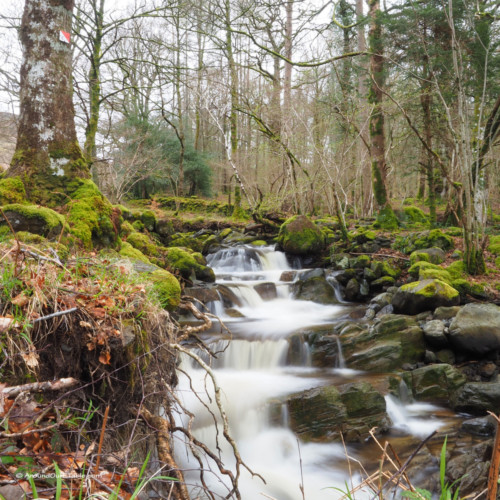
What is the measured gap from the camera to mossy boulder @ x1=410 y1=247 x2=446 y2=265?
9.03 meters

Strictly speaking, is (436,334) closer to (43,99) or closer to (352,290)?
(352,290)

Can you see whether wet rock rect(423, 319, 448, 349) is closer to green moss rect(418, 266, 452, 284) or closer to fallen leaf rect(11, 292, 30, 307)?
green moss rect(418, 266, 452, 284)

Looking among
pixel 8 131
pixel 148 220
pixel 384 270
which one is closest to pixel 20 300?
pixel 384 270

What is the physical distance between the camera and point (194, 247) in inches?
510

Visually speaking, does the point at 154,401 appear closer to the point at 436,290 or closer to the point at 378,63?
the point at 436,290

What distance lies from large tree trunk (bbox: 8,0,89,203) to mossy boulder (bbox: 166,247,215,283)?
3.53 metres

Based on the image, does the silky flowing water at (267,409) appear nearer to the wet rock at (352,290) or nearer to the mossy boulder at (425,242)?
the wet rock at (352,290)

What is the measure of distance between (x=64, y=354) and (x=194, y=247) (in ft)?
34.9

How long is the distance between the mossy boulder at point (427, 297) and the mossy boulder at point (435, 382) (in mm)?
1806

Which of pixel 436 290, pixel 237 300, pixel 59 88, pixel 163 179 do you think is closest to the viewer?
pixel 59 88

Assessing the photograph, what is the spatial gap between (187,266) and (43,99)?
15.2ft

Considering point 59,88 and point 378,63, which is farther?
Result: point 378,63

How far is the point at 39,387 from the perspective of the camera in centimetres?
193

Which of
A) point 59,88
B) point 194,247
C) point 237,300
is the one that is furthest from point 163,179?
point 59,88
